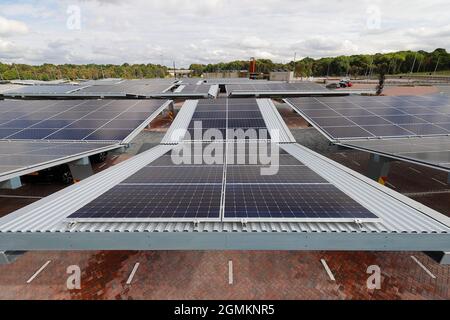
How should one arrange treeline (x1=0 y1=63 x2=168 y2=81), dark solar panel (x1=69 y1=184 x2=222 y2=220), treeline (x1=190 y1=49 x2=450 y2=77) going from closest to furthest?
dark solar panel (x1=69 y1=184 x2=222 y2=220), treeline (x1=190 y1=49 x2=450 y2=77), treeline (x1=0 y1=63 x2=168 y2=81)

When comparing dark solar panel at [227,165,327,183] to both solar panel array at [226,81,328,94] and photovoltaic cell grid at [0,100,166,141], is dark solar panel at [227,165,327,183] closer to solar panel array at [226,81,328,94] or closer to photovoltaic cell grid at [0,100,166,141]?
photovoltaic cell grid at [0,100,166,141]

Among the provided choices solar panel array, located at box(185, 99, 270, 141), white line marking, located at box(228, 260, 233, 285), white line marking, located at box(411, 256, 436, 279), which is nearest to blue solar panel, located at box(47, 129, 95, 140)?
solar panel array, located at box(185, 99, 270, 141)

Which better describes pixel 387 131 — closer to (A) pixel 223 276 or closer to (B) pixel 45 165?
(A) pixel 223 276

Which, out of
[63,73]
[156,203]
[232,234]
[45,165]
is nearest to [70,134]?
[45,165]

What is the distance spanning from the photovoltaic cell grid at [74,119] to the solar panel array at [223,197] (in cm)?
783

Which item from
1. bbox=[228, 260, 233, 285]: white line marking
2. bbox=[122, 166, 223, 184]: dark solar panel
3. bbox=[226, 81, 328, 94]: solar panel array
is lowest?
bbox=[228, 260, 233, 285]: white line marking

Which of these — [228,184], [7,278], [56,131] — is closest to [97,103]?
[56,131]

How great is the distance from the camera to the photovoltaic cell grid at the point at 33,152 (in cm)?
1138

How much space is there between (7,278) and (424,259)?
21.8 meters

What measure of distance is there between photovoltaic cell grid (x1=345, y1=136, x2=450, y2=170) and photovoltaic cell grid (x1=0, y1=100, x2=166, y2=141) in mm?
16629

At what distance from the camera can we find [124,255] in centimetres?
1247

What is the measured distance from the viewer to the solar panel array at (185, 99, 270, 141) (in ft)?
54.2

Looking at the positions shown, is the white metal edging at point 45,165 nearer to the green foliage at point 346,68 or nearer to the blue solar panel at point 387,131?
the blue solar panel at point 387,131

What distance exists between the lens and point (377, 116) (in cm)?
1839
